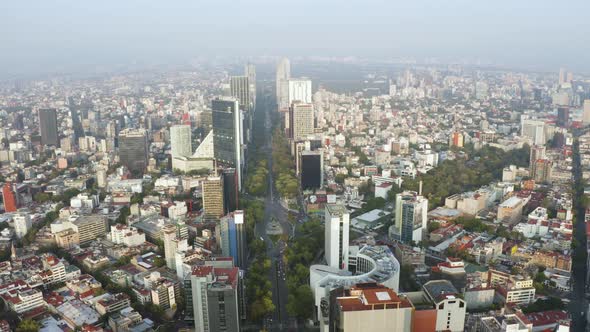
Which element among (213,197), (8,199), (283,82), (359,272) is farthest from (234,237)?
(283,82)

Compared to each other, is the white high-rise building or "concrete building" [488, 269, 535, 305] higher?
the white high-rise building

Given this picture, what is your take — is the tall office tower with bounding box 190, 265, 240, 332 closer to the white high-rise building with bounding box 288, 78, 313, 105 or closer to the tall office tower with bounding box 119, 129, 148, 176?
the tall office tower with bounding box 119, 129, 148, 176

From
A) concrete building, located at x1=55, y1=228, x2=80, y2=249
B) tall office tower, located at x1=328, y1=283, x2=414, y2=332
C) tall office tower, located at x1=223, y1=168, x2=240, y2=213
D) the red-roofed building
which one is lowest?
the red-roofed building

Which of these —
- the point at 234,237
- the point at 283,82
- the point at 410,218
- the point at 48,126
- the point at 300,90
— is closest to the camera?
the point at 234,237

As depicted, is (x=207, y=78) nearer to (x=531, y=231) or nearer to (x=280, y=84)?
(x=280, y=84)

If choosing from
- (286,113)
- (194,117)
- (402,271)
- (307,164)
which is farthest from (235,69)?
(402,271)

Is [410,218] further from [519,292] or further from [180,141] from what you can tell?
[180,141]

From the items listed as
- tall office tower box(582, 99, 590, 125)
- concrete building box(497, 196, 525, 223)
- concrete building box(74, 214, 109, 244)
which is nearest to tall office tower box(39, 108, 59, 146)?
concrete building box(74, 214, 109, 244)
